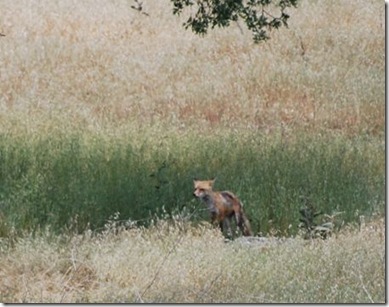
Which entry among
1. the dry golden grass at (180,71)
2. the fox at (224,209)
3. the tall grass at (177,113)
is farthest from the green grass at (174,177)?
the dry golden grass at (180,71)

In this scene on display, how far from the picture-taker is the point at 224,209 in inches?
424


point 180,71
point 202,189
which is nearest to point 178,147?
point 202,189

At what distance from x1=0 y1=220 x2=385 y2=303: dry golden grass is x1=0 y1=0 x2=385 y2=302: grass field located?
0.02 meters

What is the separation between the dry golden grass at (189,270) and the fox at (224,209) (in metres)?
0.84

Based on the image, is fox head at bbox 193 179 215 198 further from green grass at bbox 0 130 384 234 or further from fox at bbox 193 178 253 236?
green grass at bbox 0 130 384 234

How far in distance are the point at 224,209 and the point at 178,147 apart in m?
3.60

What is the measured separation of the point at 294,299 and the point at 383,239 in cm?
193

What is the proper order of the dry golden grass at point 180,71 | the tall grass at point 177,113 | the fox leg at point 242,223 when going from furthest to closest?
Answer: 1. the dry golden grass at point 180,71
2. the tall grass at point 177,113
3. the fox leg at point 242,223

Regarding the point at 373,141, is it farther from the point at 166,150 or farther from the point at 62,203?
the point at 62,203

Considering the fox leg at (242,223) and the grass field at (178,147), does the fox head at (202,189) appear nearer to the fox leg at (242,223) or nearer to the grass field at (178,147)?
the grass field at (178,147)

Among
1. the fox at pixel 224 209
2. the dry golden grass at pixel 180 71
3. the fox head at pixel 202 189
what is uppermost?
the dry golden grass at pixel 180 71

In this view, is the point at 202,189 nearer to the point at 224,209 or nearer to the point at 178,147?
the point at 224,209

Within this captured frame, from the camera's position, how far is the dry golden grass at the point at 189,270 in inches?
327

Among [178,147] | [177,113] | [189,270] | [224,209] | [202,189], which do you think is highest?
[177,113]
